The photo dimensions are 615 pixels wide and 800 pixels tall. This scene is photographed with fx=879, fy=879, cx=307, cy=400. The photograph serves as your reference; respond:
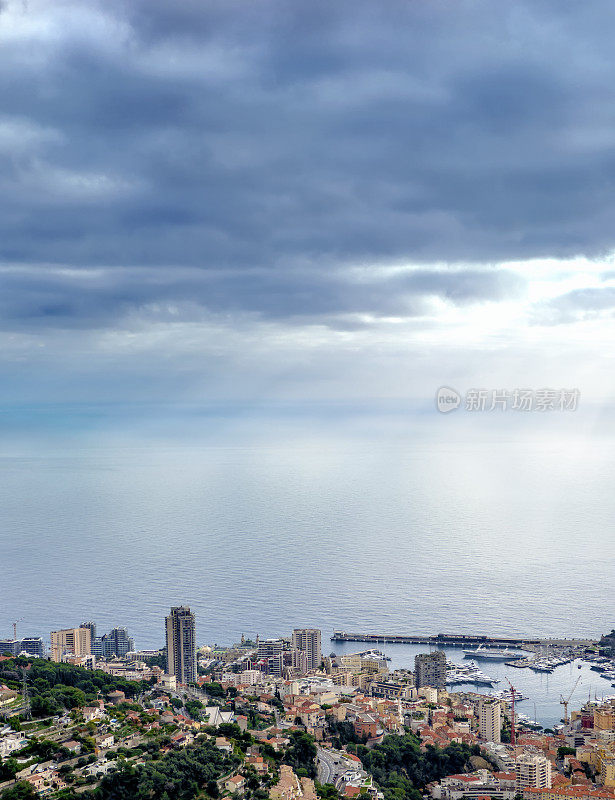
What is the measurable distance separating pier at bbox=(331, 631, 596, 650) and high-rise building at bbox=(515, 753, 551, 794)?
7386 millimetres

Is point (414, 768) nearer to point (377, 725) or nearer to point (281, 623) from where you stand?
point (377, 725)

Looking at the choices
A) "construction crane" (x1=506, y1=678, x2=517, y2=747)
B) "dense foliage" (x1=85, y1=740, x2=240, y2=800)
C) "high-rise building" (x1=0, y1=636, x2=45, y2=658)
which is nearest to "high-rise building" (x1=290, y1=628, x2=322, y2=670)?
"construction crane" (x1=506, y1=678, x2=517, y2=747)

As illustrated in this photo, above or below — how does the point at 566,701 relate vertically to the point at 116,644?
below

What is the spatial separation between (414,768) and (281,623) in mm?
8186

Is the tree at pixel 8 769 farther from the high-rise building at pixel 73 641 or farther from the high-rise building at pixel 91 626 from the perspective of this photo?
the high-rise building at pixel 91 626

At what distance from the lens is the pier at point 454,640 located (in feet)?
55.9

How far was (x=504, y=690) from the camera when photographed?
15227mm

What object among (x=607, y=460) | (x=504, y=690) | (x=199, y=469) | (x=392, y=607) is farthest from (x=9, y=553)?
(x=607, y=460)

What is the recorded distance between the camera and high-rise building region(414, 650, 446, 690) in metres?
14.6

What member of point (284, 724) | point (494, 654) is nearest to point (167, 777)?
point (284, 724)

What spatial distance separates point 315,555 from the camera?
984 inches

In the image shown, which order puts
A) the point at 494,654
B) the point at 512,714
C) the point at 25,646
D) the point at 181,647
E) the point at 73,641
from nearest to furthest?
the point at 512,714 < the point at 181,647 < the point at 25,646 < the point at 73,641 < the point at 494,654

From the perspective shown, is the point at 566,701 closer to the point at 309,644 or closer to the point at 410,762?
the point at 309,644

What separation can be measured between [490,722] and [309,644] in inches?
190
